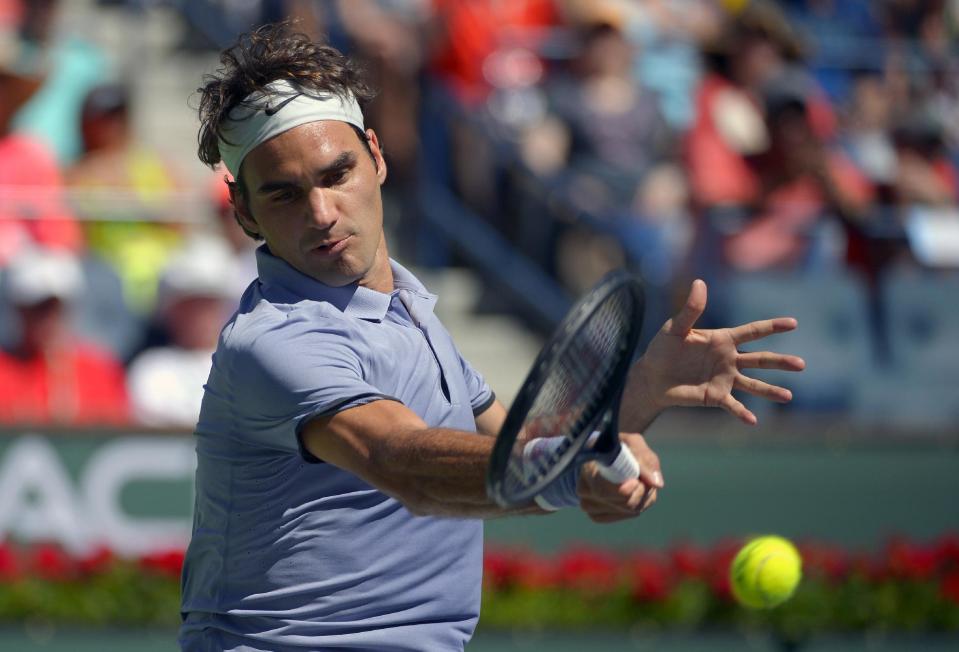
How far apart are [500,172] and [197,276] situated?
238 cm

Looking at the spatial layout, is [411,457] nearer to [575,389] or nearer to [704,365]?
[575,389]

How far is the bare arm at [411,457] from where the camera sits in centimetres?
238

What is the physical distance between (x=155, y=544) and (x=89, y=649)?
0.59 m

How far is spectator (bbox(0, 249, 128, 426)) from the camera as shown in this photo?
23.3ft

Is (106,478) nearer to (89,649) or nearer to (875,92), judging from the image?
(89,649)

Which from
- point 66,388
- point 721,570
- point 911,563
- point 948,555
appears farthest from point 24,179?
point 948,555

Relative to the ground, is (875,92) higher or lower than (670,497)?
higher

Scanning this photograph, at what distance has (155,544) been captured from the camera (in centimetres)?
718

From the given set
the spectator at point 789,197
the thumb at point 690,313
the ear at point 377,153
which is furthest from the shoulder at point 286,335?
the spectator at point 789,197

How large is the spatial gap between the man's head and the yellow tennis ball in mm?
2667

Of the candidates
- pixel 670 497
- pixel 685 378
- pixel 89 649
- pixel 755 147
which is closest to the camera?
pixel 685 378

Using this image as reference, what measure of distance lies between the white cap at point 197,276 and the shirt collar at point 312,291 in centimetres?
451

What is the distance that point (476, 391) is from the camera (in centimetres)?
325

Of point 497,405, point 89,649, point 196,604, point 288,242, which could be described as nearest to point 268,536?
point 196,604
